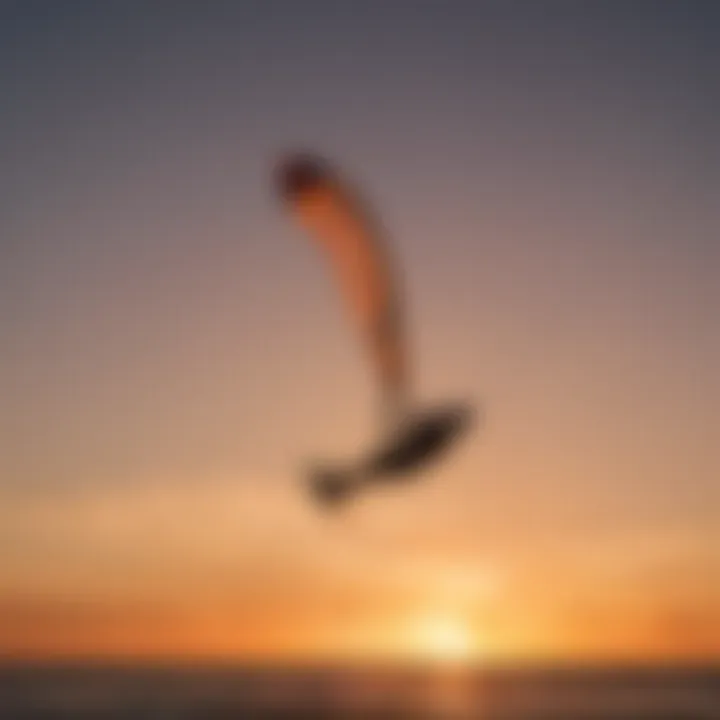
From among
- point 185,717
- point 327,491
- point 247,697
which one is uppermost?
point 247,697

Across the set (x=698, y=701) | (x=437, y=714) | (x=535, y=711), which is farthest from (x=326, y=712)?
(x=698, y=701)

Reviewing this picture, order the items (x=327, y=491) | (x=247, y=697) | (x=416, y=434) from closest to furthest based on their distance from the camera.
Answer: (x=416, y=434) → (x=327, y=491) → (x=247, y=697)

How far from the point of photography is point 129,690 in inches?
4528

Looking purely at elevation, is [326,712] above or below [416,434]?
above

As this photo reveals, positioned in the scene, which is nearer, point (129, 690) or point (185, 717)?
point (185, 717)

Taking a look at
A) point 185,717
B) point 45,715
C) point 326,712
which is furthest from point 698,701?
point 45,715

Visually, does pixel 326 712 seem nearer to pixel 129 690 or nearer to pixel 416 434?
pixel 129 690

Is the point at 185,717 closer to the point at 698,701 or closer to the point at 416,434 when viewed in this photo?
the point at 698,701

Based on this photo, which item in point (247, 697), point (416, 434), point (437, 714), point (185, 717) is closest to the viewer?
point (416, 434)

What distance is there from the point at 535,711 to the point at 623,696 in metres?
19.0

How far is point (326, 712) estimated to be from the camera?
257 feet

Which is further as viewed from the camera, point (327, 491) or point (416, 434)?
point (327, 491)

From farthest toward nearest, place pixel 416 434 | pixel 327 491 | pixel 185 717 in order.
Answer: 1. pixel 185 717
2. pixel 327 491
3. pixel 416 434

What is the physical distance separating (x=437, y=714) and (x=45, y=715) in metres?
24.6
